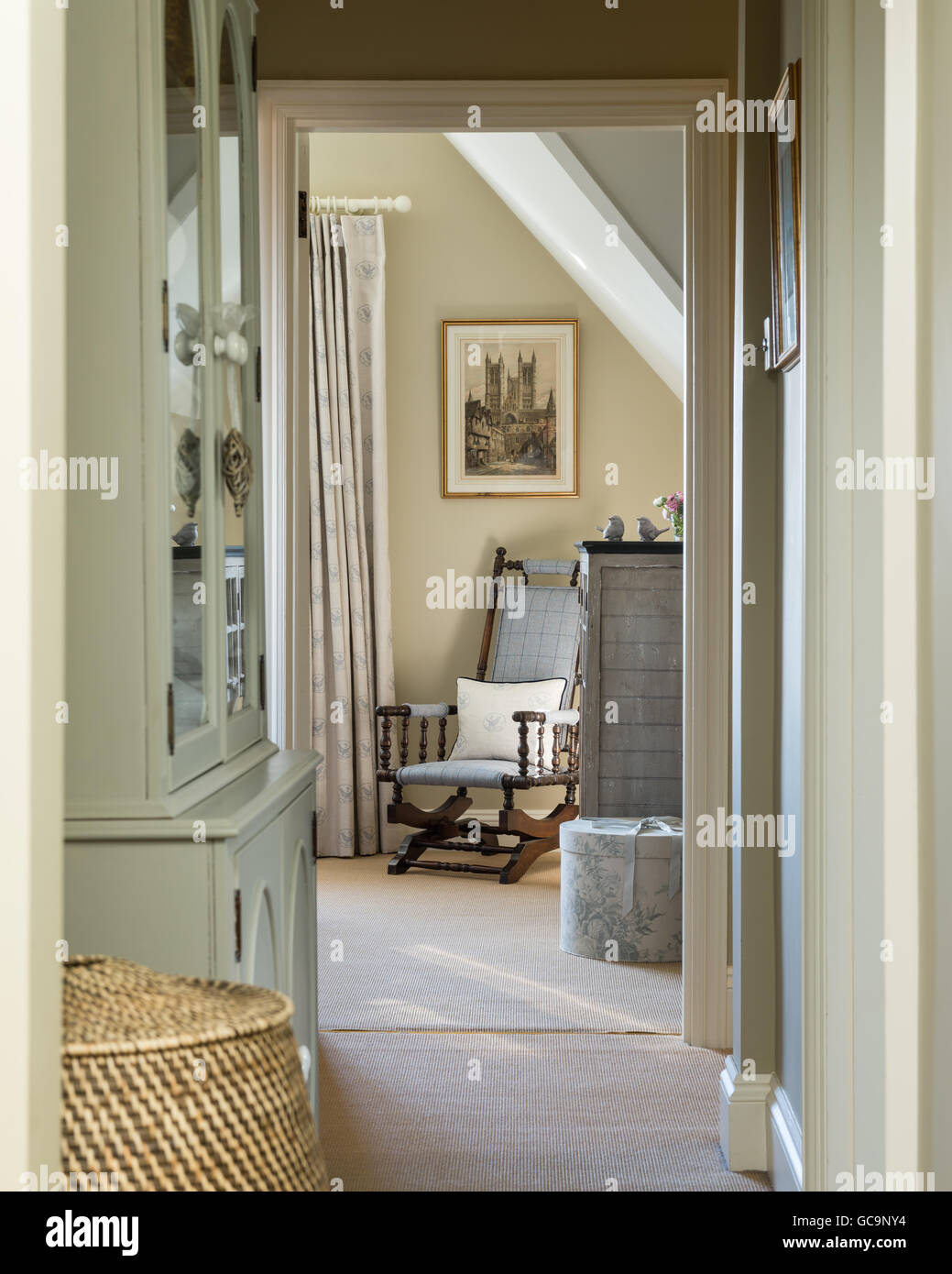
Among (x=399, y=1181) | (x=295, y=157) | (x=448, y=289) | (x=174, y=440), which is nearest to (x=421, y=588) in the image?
(x=448, y=289)

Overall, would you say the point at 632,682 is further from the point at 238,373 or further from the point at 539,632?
the point at 238,373

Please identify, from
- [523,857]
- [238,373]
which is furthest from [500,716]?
[238,373]

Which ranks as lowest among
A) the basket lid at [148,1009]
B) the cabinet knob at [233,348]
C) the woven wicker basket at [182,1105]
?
the woven wicker basket at [182,1105]

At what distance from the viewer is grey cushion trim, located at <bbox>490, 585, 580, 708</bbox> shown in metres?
4.86

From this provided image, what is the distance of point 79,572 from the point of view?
1.27m

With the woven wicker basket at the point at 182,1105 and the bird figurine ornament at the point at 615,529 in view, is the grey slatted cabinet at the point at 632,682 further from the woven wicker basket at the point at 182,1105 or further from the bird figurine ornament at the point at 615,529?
the woven wicker basket at the point at 182,1105

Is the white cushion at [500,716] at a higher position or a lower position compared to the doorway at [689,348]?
lower

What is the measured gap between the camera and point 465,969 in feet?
11.2

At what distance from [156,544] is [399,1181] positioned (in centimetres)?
138

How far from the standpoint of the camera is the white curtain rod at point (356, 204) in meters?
5.05

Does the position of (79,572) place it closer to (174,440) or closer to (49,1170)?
(174,440)

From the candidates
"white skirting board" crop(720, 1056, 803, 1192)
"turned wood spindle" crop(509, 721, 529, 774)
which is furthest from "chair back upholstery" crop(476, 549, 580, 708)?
"white skirting board" crop(720, 1056, 803, 1192)

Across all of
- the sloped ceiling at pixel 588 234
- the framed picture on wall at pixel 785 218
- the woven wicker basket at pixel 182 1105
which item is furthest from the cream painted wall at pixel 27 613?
the sloped ceiling at pixel 588 234

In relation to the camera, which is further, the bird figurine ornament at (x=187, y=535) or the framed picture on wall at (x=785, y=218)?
the framed picture on wall at (x=785, y=218)
